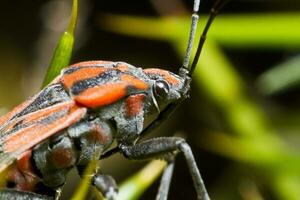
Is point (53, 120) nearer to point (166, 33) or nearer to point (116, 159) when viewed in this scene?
point (166, 33)

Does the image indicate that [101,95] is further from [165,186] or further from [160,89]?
[165,186]

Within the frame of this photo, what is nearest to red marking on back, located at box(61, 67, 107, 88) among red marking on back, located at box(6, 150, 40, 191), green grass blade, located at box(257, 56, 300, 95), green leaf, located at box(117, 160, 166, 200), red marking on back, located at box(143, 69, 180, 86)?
red marking on back, located at box(143, 69, 180, 86)

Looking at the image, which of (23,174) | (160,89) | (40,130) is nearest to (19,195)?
(23,174)

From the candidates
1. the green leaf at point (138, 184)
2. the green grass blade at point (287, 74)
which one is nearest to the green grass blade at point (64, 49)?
the green leaf at point (138, 184)

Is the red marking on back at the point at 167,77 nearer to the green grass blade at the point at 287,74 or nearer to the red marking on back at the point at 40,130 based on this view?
the red marking on back at the point at 40,130

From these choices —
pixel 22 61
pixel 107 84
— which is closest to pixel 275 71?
pixel 107 84
